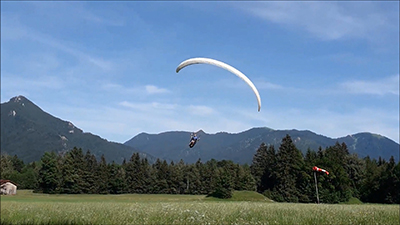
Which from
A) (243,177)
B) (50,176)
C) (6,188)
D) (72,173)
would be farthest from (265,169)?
(6,188)

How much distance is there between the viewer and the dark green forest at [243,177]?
90062mm

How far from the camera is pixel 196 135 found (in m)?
16.3

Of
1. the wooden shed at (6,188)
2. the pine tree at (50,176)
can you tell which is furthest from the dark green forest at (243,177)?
the wooden shed at (6,188)

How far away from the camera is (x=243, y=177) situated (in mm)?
99312

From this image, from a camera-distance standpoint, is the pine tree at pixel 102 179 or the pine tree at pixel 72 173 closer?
the pine tree at pixel 72 173

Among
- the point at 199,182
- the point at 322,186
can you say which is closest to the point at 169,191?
the point at 199,182

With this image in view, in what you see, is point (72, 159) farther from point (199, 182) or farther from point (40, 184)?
point (199, 182)

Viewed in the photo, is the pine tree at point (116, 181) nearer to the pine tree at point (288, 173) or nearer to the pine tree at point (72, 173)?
the pine tree at point (72, 173)

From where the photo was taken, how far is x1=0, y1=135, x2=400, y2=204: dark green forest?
295 feet

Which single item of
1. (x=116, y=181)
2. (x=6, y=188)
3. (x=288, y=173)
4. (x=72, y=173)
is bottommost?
(x=6, y=188)

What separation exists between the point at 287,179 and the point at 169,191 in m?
35.0

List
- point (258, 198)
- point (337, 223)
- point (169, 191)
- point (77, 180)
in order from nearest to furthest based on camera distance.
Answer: point (337, 223), point (258, 198), point (77, 180), point (169, 191)

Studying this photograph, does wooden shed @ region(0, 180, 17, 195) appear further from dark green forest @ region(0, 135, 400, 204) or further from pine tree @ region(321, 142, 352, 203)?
pine tree @ region(321, 142, 352, 203)

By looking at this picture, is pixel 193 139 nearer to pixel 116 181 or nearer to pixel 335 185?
pixel 335 185
